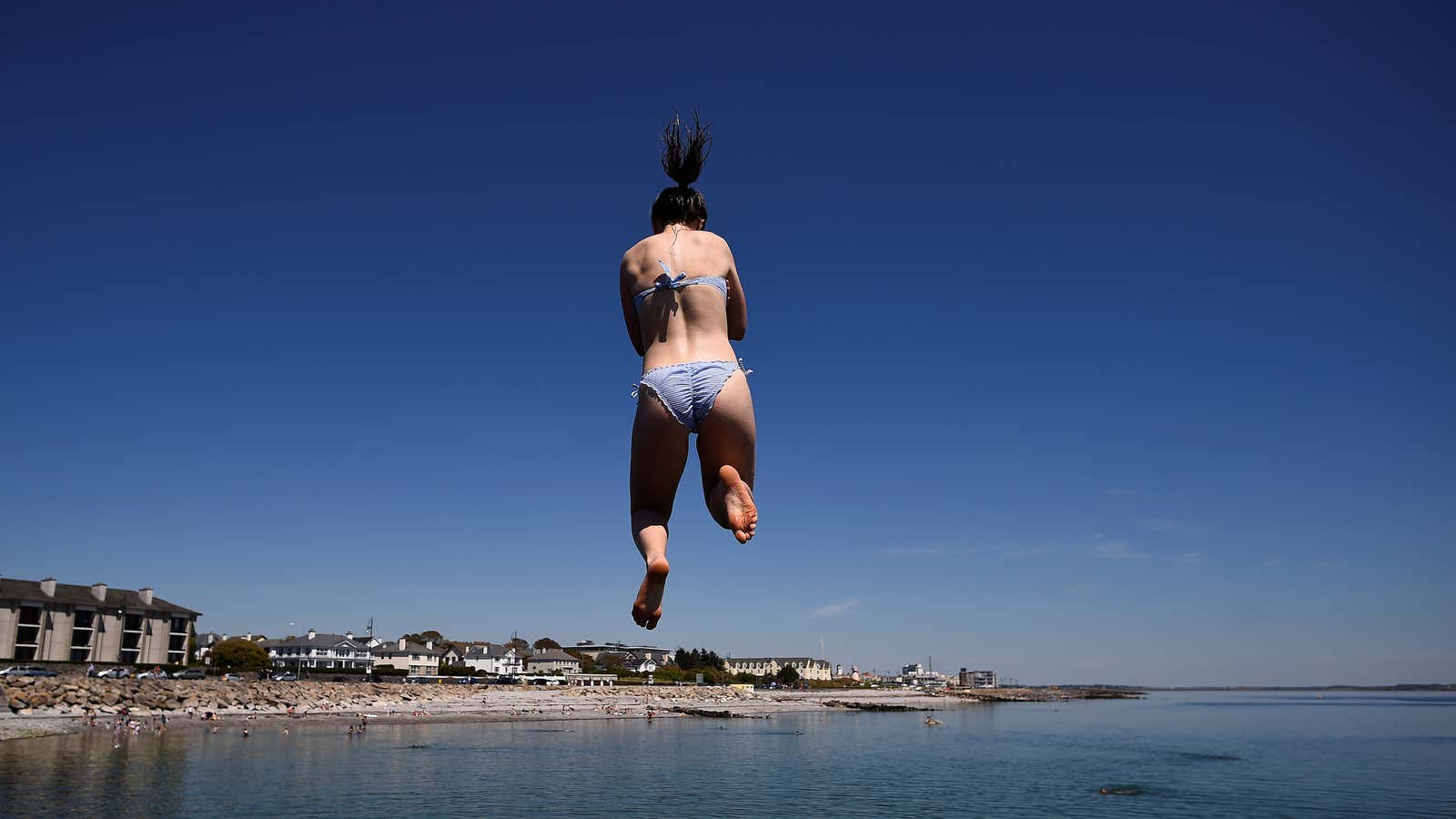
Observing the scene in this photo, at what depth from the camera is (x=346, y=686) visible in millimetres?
83875

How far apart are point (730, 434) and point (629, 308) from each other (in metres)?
0.78

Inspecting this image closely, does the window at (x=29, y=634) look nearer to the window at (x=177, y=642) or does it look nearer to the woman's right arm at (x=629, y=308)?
the window at (x=177, y=642)

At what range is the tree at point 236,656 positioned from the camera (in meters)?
89.6

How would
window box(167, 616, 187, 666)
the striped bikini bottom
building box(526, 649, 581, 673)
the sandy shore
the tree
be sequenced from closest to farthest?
the striped bikini bottom → the sandy shore → window box(167, 616, 187, 666) → the tree → building box(526, 649, 581, 673)

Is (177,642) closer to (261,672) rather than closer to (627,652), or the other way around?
(261,672)

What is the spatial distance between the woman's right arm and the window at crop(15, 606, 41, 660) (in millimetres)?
95519

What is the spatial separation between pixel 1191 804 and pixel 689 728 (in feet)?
139

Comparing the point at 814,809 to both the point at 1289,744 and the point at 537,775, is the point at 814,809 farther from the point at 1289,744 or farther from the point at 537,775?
the point at 1289,744

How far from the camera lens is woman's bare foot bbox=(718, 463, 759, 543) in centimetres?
323

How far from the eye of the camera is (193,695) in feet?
221

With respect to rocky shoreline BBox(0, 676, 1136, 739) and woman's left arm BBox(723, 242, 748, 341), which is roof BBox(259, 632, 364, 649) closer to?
rocky shoreline BBox(0, 676, 1136, 739)

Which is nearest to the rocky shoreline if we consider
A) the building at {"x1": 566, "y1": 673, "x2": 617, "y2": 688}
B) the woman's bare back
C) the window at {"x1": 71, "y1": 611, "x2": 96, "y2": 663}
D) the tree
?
the building at {"x1": 566, "y1": 673, "x2": 617, "y2": 688}

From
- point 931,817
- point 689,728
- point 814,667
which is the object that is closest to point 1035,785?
point 931,817

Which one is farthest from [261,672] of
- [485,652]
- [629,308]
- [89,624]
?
[629,308]
